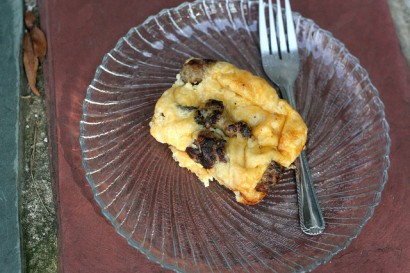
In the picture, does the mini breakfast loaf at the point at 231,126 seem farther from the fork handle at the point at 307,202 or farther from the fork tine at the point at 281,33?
the fork tine at the point at 281,33

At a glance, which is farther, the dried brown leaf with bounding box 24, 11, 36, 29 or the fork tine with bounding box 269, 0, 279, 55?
the dried brown leaf with bounding box 24, 11, 36, 29

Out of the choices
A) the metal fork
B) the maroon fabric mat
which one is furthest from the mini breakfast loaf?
the maroon fabric mat

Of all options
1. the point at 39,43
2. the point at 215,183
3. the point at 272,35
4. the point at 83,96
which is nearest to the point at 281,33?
the point at 272,35

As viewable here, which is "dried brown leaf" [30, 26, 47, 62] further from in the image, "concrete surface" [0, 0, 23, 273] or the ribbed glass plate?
the ribbed glass plate

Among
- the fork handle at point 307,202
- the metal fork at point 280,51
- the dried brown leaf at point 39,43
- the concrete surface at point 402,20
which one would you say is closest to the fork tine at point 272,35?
the metal fork at point 280,51

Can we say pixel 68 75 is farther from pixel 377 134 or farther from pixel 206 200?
pixel 377 134

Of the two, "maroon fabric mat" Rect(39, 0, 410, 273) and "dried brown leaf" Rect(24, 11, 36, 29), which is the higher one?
"dried brown leaf" Rect(24, 11, 36, 29)

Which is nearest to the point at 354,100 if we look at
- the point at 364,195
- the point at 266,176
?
the point at 364,195
